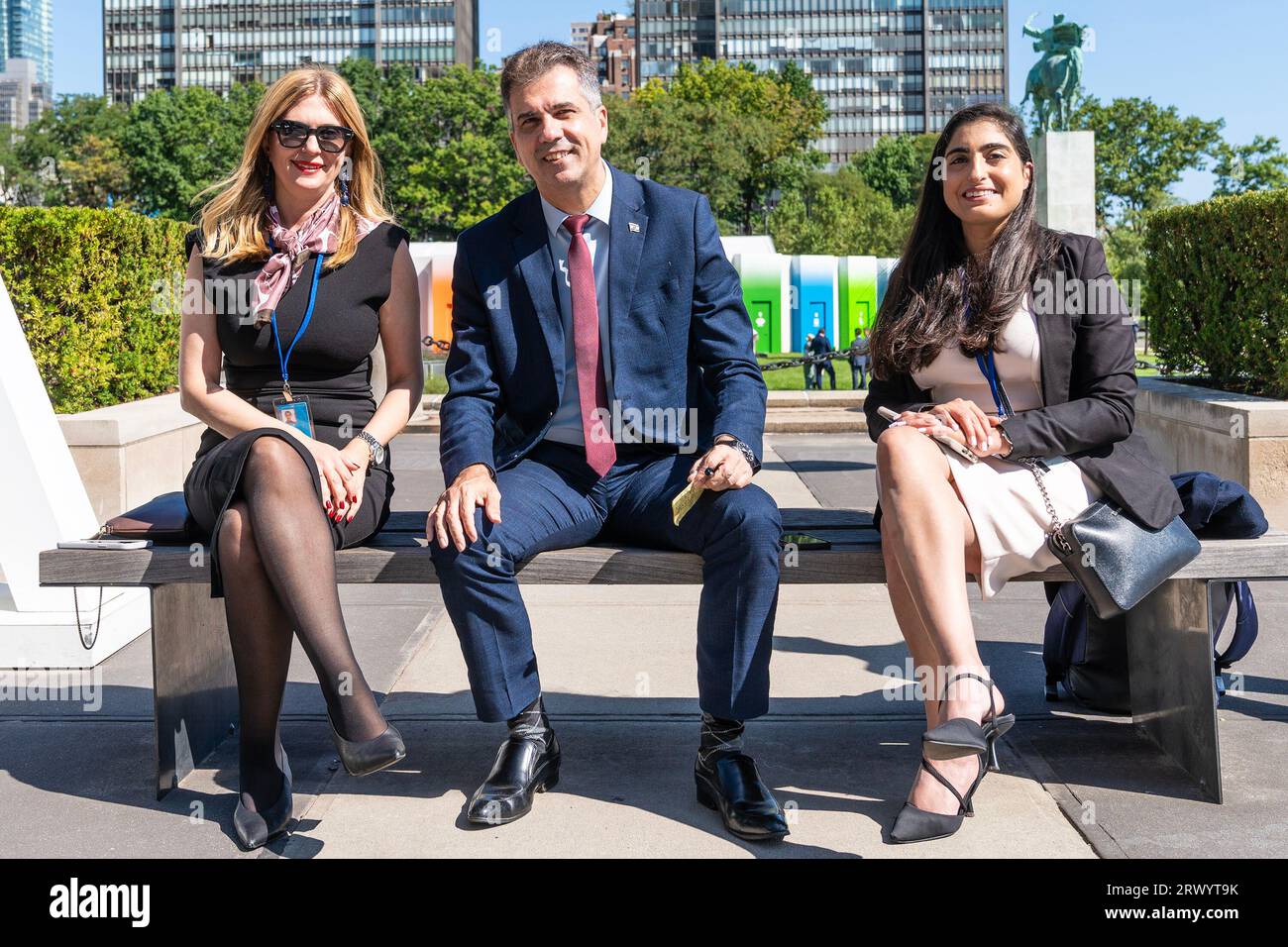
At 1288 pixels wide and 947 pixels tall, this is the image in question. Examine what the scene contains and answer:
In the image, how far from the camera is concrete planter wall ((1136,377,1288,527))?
638 cm

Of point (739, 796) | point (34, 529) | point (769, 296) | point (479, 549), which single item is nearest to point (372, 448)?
point (479, 549)

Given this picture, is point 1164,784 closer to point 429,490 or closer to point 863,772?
point 863,772

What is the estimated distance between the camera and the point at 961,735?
3.12 meters

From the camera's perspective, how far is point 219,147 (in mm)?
67250

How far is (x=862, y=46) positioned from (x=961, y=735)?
529ft

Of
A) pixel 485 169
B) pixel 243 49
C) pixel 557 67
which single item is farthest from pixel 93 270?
pixel 243 49

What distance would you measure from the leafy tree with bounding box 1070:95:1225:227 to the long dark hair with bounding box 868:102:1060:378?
6101cm

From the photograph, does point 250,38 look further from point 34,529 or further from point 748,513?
point 748,513

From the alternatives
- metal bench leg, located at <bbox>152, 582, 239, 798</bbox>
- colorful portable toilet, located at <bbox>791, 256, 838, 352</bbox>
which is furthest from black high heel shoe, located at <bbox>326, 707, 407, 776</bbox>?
colorful portable toilet, located at <bbox>791, 256, 838, 352</bbox>

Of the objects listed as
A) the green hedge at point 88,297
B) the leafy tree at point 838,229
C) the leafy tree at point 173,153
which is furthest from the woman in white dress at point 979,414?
the leafy tree at point 173,153

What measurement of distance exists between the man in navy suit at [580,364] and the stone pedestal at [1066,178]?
51.6ft

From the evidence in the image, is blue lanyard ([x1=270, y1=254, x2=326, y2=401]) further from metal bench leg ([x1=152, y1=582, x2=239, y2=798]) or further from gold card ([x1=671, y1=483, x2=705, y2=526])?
gold card ([x1=671, y1=483, x2=705, y2=526])

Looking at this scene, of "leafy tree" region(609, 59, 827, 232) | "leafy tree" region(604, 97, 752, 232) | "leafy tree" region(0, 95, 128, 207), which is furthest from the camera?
"leafy tree" region(0, 95, 128, 207)

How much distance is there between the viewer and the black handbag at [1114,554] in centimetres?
332
